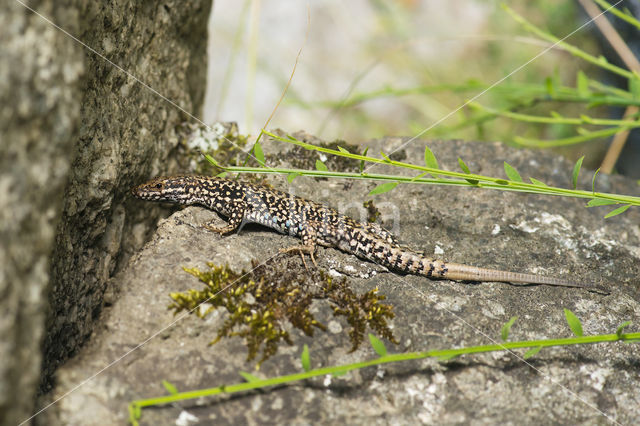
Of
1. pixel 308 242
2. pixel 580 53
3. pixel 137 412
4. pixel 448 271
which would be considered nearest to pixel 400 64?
pixel 580 53

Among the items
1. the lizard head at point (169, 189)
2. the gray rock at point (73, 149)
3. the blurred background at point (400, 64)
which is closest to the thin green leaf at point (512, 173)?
the gray rock at point (73, 149)

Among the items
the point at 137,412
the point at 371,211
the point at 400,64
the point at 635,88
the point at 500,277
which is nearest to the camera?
the point at 137,412

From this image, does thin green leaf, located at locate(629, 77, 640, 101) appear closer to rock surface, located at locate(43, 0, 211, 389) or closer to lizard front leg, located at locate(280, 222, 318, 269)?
lizard front leg, located at locate(280, 222, 318, 269)

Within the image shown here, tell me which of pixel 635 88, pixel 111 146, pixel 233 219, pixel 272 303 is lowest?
pixel 272 303

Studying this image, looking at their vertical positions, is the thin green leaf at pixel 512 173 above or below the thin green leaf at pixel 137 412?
above

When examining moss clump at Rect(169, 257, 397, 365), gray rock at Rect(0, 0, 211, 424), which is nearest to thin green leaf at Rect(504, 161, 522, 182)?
moss clump at Rect(169, 257, 397, 365)

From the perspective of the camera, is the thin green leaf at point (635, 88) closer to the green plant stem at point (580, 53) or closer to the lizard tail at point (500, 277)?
the green plant stem at point (580, 53)

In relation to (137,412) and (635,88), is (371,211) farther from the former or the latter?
(137,412)
